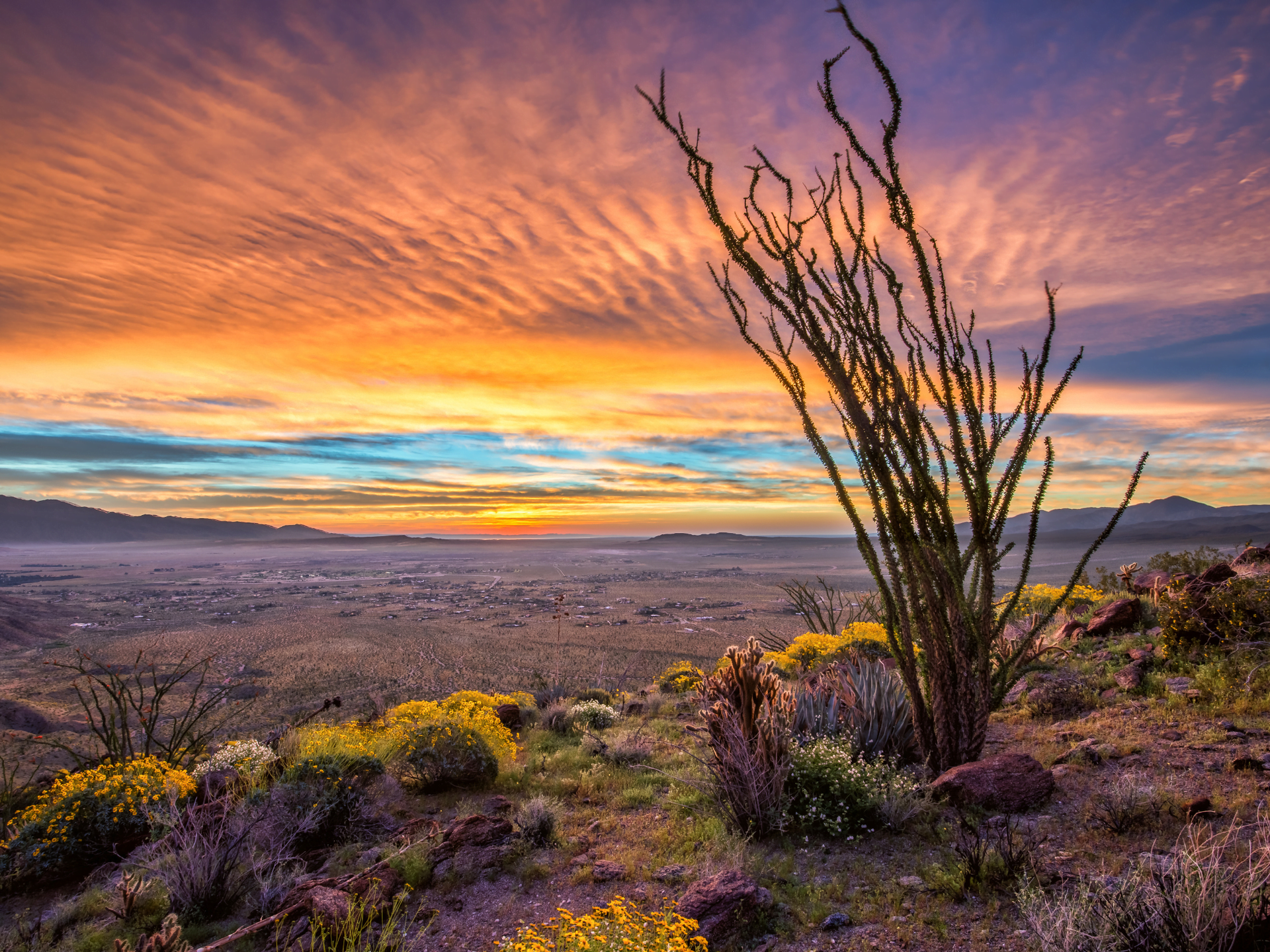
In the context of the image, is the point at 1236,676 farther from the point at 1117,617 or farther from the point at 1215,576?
the point at 1117,617

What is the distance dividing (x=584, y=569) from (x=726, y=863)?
6984 cm

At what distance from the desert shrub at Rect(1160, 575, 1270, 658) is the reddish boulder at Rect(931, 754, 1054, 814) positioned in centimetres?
452

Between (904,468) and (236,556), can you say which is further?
(236,556)

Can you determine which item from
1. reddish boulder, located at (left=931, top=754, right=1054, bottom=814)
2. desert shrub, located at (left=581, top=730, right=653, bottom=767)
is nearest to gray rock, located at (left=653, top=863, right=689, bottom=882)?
reddish boulder, located at (left=931, top=754, right=1054, bottom=814)

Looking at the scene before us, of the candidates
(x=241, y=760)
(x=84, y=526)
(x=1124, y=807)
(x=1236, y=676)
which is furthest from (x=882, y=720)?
(x=84, y=526)

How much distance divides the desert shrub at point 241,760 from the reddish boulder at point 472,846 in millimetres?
2987

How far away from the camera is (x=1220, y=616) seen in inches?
308

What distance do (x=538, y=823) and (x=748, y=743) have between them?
7.08ft

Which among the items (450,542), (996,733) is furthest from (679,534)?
(996,733)

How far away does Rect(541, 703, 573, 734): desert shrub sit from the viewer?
1038 centimetres

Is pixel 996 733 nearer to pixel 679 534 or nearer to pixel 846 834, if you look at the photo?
pixel 846 834

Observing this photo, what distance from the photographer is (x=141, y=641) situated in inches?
995

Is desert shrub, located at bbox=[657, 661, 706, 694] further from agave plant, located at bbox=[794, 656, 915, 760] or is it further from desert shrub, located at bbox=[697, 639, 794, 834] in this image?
desert shrub, located at bbox=[697, 639, 794, 834]

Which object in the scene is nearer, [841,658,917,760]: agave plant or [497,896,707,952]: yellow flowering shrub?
[497,896,707,952]: yellow flowering shrub
